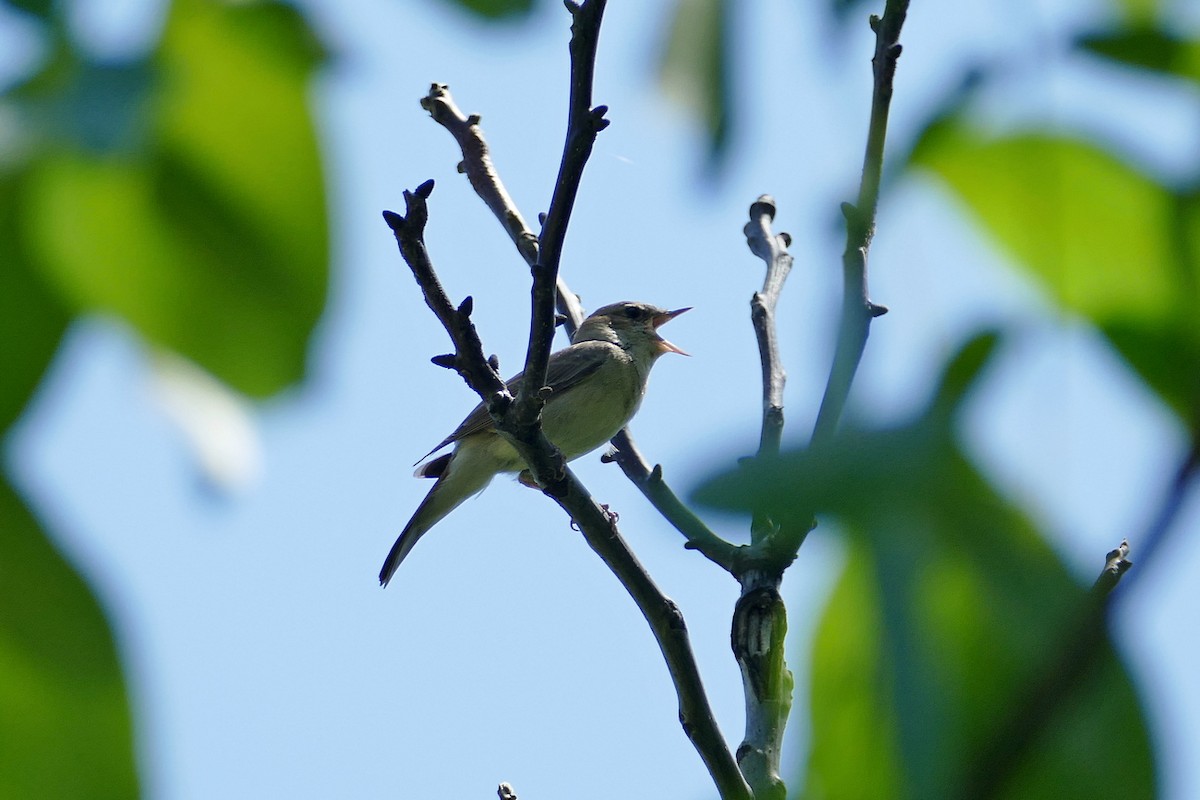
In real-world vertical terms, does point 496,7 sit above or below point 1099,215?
above

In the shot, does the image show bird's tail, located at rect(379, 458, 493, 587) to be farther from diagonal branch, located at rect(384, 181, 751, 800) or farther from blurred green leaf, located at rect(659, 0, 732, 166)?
blurred green leaf, located at rect(659, 0, 732, 166)

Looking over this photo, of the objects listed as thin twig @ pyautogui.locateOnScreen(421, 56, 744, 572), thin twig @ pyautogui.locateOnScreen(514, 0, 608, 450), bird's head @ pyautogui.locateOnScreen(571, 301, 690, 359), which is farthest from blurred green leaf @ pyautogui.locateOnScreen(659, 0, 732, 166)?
bird's head @ pyautogui.locateOnScreen(571, 301, 690, 359)

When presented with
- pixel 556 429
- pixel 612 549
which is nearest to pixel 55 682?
pixel 612 549

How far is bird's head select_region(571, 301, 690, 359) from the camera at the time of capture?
9250 mm

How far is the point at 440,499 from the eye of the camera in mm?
8086

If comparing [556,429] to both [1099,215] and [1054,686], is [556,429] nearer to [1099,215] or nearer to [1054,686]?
[1099,215]

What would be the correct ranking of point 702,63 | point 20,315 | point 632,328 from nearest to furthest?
point 20,315, point 702,63, point 632,328

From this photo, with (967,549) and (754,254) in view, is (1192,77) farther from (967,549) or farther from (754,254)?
(754,254)

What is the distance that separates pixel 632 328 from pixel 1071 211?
8.69 m

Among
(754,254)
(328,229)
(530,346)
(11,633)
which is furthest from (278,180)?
(754,254)

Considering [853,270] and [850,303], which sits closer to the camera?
[850,303]

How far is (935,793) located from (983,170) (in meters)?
0.43

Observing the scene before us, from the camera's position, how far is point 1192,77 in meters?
0.85

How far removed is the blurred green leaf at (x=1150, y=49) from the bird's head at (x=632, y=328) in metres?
8.14
